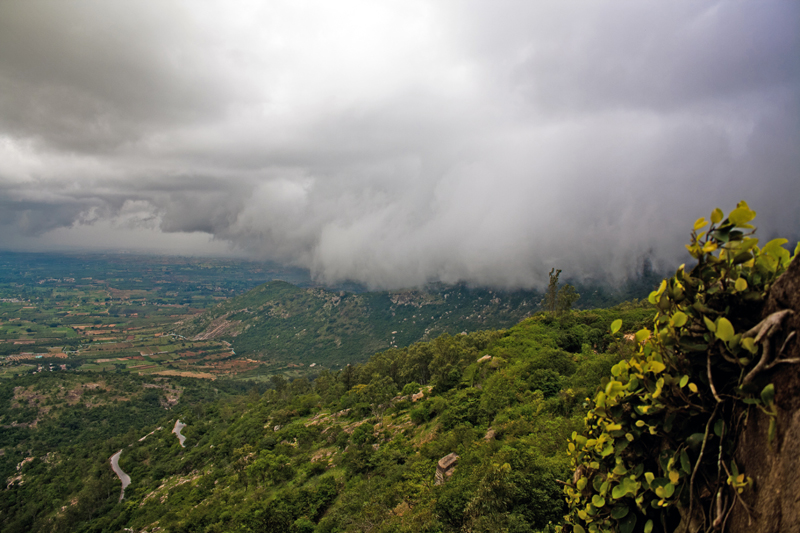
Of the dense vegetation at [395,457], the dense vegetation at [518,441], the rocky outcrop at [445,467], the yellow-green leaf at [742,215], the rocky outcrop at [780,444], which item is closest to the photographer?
the rocky outcrop at [780,444]

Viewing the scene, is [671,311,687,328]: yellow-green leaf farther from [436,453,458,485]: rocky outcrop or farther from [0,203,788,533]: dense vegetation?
[436,453,458,485]: rocky outcrop

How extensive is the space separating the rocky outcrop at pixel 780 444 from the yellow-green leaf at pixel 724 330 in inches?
9.8

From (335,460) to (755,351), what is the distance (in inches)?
1549

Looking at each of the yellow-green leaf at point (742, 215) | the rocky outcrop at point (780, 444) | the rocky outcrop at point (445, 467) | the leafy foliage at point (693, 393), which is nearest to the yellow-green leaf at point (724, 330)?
the leafy foliage at point (693, 393)

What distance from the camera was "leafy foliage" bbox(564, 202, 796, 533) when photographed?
8.58ft

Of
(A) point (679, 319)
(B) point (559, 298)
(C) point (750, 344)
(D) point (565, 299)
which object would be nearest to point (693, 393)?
(A) point (679, 319)

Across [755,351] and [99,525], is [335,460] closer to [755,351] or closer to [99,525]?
[755,351]

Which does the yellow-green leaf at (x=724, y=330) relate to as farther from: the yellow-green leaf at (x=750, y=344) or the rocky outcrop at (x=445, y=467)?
the rocky outcrop at (x=445, y=467)

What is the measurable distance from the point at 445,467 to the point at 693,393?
63.1ft

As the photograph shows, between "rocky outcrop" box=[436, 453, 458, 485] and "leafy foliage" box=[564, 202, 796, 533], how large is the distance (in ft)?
56.3

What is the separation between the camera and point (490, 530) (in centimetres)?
1004

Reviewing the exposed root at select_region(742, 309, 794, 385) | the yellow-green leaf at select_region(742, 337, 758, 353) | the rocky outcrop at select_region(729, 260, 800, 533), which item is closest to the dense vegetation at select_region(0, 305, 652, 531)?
the rocky outcrop at select_region(729, 260, 800, 533)

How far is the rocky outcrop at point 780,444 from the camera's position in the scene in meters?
2.31

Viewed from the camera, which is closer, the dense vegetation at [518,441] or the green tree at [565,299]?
the dense vegetation at [518,441]
